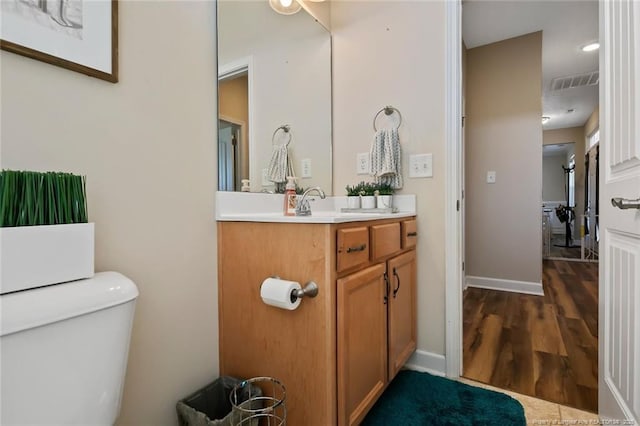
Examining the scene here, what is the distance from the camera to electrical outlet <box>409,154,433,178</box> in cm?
166

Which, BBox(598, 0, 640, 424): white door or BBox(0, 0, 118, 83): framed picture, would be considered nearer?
BBox(0, 0, 118, 83): framed picture

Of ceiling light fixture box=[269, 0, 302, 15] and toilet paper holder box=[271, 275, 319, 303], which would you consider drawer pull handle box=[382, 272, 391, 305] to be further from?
ceiling light fixture box=[269, 0, 302, 15]

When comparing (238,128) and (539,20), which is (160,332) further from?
(539,20)

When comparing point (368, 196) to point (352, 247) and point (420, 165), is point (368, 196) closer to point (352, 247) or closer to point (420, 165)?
point (420, 165)

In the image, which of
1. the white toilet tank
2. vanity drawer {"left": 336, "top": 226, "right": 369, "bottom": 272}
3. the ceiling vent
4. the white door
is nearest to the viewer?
the white toilet tank

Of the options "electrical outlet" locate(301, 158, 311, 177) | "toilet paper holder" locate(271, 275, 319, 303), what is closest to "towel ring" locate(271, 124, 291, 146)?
"electrical outlet" locate(301, 158, 311, 177)

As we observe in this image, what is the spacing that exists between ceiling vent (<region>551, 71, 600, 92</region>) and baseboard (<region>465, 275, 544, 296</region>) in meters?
2.74

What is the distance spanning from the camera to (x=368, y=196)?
67.2 inches

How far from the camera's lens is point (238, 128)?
4.63 ft

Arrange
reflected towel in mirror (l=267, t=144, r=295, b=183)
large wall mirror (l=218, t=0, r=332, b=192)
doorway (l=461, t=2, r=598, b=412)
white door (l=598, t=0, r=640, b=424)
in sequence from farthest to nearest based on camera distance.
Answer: doorway (l=461, t=2, r=598, b=412), reflected towel in mirror (l=267, t=144, r=295, b=183), large wall mirror (l=218, t=0, r=332, b=192), white door (l=598, t=0, r=640, b=424)

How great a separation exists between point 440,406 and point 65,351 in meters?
1.35

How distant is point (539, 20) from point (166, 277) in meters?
3.48

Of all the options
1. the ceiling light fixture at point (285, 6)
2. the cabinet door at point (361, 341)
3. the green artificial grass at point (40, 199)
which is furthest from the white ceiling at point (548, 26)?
the green artificial grass at point (40, 199)

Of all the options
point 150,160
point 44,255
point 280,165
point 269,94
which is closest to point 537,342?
point 280,165
